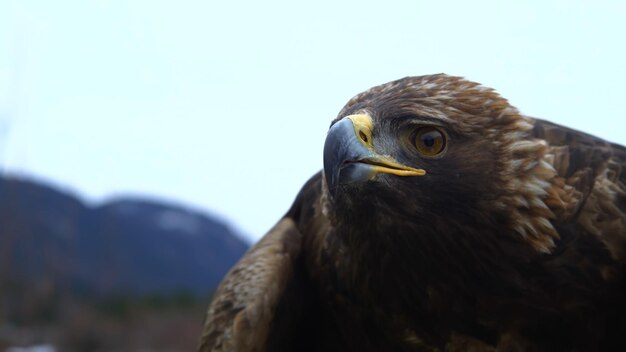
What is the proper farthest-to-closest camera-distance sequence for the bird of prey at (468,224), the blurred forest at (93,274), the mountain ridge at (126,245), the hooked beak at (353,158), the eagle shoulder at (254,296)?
the mountain ridge at (126,245)
the blurred forest at (93,274)
the eagle shoulder at (254,296)
the bird of prey at (468,224)
the hooked beak at (353,158)

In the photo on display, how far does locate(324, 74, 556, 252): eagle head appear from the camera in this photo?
340 cm

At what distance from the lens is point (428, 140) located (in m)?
3.55

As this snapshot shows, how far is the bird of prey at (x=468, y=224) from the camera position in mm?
3500

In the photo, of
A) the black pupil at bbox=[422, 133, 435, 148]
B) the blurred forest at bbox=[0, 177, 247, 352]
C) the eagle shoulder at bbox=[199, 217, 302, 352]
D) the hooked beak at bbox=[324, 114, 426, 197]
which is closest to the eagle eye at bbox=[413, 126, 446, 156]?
the black pupil at bbox=[422, 133, 435, 148]

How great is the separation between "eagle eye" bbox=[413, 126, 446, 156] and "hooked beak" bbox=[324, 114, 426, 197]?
12cm

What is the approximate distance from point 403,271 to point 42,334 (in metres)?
13.4

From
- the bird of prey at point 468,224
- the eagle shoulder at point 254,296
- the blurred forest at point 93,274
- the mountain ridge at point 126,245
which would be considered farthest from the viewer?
the mountain ridge at point 126,245

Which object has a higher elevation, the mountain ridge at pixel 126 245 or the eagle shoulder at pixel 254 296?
the eagle shoulder at pixel 254 296

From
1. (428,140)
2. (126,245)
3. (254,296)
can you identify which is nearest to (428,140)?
(428,140)

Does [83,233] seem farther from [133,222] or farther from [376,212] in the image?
[376,212]

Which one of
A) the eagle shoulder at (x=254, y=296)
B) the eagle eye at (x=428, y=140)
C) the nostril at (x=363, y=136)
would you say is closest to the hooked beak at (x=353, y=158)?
the nostril at (x=363, y=136)

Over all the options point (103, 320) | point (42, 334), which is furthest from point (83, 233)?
point (42, 334)

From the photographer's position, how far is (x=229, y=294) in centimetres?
474

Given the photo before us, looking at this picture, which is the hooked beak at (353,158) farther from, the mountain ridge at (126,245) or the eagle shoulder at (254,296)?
the mountain ridge at (126,245)
